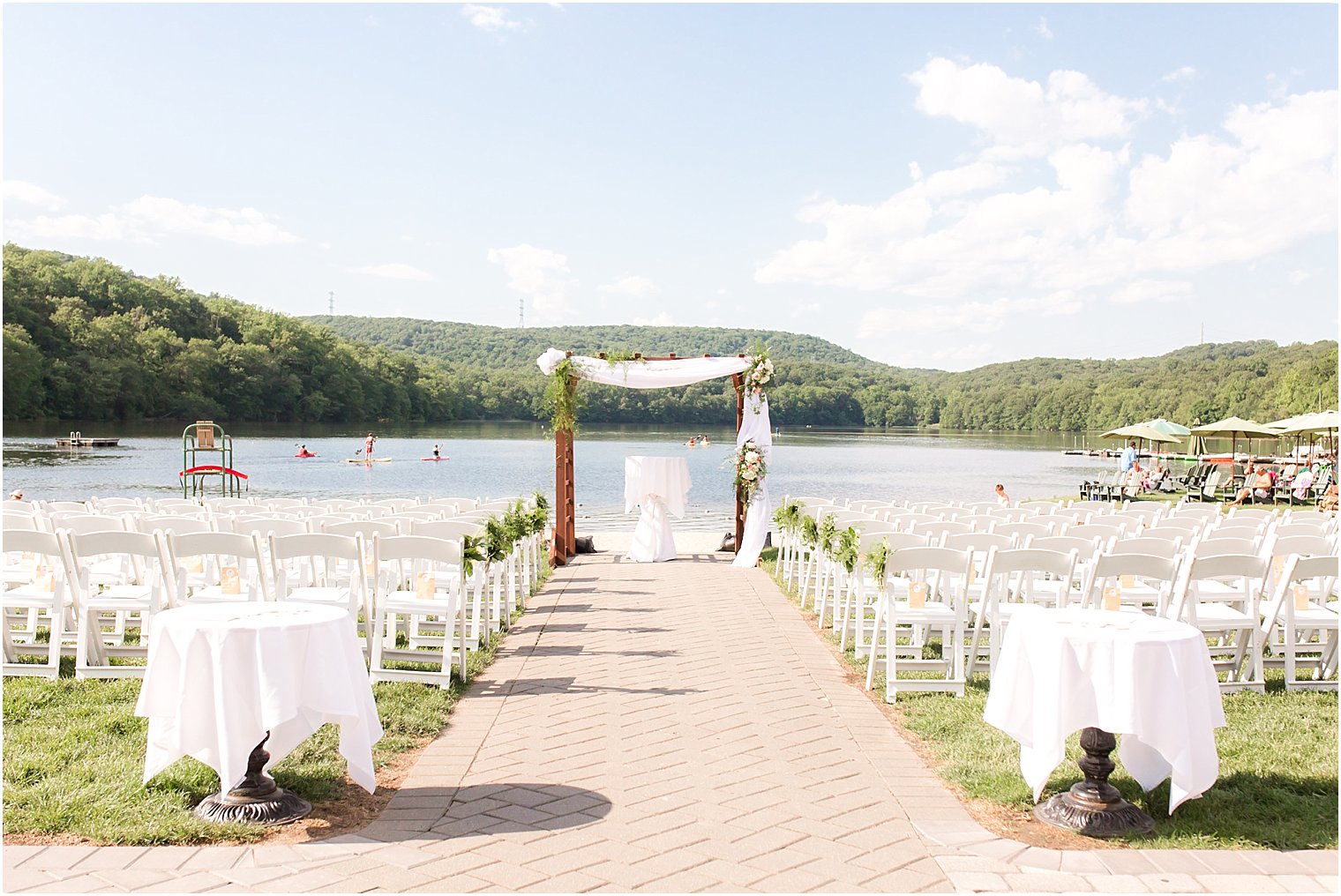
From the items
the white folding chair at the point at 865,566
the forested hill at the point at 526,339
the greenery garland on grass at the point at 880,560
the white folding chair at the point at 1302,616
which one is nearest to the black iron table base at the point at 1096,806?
the greenery garland on grass at the point at 880,560

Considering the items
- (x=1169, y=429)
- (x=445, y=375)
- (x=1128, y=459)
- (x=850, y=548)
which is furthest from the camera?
(x=445, y=375)

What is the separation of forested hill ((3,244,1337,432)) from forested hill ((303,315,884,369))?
0.20 meters

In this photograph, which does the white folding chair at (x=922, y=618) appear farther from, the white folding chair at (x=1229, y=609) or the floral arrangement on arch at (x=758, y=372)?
the floral arrangement on arch at (x=758, y=372)

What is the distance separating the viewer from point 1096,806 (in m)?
3.85

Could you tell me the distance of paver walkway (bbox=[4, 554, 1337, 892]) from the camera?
10.8ft

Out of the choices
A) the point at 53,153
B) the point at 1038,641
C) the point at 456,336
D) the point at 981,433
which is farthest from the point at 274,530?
the point at 981,433

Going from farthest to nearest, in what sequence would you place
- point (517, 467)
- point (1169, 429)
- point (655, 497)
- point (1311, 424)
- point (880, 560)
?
point (517, 467), point (1169, 429), point (1311, 424), point (655, 497), point (880, 560)

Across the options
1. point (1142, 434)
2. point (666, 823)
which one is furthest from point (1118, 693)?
point (1142, 434)

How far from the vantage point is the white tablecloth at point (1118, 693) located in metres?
3.70

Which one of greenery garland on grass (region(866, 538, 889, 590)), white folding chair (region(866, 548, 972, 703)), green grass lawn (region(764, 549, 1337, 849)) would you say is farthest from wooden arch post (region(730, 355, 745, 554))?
green grass lawn (region(764, 549, 1337, 849))

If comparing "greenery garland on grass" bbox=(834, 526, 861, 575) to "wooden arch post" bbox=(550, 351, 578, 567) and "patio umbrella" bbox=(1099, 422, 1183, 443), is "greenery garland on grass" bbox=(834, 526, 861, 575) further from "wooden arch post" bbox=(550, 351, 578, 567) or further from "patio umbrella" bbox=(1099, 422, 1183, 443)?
"patio umbrella" bbox=(1099, 422, 1183, 443)

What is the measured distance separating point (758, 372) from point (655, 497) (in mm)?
2002

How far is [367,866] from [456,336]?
97.6 m

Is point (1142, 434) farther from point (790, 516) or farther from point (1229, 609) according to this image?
point (1229, 609)
